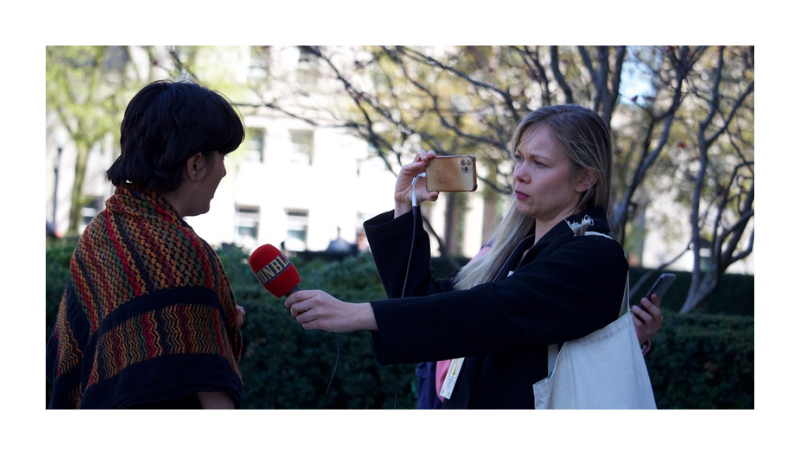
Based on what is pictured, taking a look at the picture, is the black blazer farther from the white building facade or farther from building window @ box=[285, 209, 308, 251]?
building window @ box=[285, 209, 308, 251]

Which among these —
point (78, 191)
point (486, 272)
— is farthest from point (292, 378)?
point (78, 191)

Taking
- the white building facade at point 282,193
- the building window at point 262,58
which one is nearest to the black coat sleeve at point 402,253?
the building window at point 262,58

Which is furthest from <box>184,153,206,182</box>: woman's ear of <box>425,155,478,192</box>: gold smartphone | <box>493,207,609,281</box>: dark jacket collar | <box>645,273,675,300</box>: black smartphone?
<box>645,273,675,300</box>: black smartphone

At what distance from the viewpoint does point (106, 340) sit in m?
2.00

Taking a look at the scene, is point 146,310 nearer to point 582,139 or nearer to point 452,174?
point 452,174

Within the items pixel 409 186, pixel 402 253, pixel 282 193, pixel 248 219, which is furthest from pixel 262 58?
pixel 248 219

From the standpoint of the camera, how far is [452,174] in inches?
107

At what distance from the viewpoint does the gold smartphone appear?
2.68 metres

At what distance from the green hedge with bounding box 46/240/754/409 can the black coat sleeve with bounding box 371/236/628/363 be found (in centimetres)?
275

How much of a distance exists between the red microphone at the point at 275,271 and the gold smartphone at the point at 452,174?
70 centimetres

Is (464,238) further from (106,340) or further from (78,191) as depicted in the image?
(106,340)

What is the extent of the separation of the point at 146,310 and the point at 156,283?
0.07 meters

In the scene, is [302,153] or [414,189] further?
[302,153]

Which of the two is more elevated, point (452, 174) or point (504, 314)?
point (452, 174)
